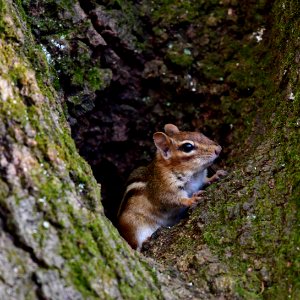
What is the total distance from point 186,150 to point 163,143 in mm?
241

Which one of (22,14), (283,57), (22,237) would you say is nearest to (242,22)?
(283,57)

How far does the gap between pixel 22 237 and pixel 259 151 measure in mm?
2059

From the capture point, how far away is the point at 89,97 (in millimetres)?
4633

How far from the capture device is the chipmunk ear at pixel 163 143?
16.1 feet

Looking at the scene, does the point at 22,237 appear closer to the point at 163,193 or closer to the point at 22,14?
the point at 22,14

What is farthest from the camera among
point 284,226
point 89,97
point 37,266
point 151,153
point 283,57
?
point 151,153

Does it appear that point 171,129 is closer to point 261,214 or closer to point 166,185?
point 166,185

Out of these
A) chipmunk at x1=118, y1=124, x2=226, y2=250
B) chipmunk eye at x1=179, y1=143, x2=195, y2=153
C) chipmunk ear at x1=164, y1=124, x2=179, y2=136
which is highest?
chipmunk ear at x1=164, y1=124, x2=179, y2=136

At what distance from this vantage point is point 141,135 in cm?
548

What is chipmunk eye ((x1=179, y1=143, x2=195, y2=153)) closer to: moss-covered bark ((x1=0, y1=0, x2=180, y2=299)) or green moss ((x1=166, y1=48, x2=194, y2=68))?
green moss ((x1=166, y1=48, x2=194, y2=68))

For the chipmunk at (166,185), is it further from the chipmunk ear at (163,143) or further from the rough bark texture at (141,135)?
the rough bark texture at (141,135)

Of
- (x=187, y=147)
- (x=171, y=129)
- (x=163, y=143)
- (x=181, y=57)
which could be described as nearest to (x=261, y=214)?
(x=187, y=147)

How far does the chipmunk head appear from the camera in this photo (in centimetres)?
473

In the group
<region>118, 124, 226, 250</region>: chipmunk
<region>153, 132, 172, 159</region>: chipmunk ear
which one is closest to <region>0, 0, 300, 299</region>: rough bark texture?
<region>118, 124, 226, 250</region>: chipmunk
